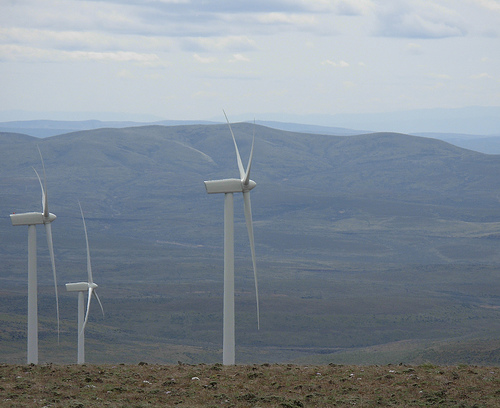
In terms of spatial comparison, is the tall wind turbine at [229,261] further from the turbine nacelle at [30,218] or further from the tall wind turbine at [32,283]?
the turbine nacelle at [30,218]

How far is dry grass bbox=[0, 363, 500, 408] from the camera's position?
73.6 feet

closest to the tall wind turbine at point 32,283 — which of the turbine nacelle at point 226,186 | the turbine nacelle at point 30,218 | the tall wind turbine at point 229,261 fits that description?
the turbine nacelle at point 30,218

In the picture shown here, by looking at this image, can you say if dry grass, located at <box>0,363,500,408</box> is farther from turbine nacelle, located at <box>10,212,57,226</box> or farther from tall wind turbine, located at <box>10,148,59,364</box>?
turbine nacelle, located at <box>10,212,57,226</box>

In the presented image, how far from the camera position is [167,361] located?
72875mm

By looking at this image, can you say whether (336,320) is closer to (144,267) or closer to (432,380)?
(144,267)

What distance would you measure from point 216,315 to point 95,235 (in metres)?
96.9

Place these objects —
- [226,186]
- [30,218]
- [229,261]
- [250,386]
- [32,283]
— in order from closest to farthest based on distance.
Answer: [250,386]
[229,261]
[226,186]
[32,283]
[30,218]

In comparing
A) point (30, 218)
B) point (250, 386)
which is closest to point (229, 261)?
point (250, 386)

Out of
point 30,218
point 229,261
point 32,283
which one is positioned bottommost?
point 32,283

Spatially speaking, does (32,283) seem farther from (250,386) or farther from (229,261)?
→ (250,386)

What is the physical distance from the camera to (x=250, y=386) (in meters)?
24.3

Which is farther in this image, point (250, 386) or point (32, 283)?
point (32, 283)

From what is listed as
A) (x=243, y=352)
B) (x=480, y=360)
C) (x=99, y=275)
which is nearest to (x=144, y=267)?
(x=99, y=275)

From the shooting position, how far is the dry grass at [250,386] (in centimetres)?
2242
